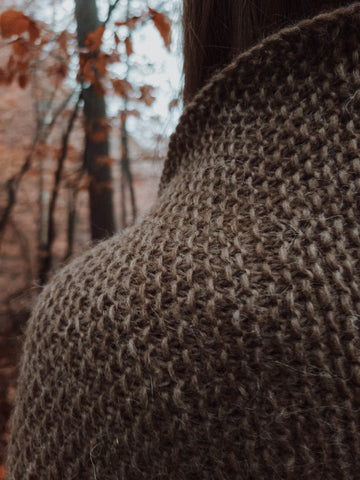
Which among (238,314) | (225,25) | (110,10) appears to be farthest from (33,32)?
(238,314)

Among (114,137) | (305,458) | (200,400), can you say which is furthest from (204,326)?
(114,137)

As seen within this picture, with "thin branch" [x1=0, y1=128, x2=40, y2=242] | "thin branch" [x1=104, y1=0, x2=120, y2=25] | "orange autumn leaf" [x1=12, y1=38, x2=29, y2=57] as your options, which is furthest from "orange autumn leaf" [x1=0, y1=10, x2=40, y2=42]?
"thin branch" [x1=0, y1=128, x2=40, y2=242]

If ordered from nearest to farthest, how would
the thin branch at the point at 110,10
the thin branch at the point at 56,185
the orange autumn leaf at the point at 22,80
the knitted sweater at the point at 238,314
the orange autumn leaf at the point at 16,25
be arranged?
the knitted sweater at the point at 238,314, the orange autumn leaf at the point at 16,25, the orange autumn leaf at the point at 22,80, the thin branch at the point at 110,10, the thin branch at the point at 56,185

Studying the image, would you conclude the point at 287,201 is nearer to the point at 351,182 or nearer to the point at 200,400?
the point at 351,182

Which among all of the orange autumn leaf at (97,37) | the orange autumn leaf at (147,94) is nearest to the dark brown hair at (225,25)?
the orange autumn leaf at (97,37)

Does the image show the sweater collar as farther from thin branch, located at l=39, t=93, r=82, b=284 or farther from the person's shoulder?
thin branch, located at l=39, t=93, r=82, b=284

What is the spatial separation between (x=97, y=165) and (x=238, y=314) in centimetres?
267

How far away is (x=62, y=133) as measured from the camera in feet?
10.2

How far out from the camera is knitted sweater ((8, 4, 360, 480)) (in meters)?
0.47

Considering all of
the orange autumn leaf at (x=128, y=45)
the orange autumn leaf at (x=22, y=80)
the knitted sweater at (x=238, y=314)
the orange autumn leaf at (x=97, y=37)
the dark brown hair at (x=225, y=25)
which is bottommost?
the knitted sweater at (x=238, y=314)

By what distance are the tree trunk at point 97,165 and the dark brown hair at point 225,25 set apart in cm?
184

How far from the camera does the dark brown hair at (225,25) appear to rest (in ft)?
2.04

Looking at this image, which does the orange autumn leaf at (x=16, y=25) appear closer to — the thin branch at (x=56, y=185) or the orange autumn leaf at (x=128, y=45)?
the orange autumn leaf at (x=128, y=45)

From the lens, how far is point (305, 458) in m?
0.47
